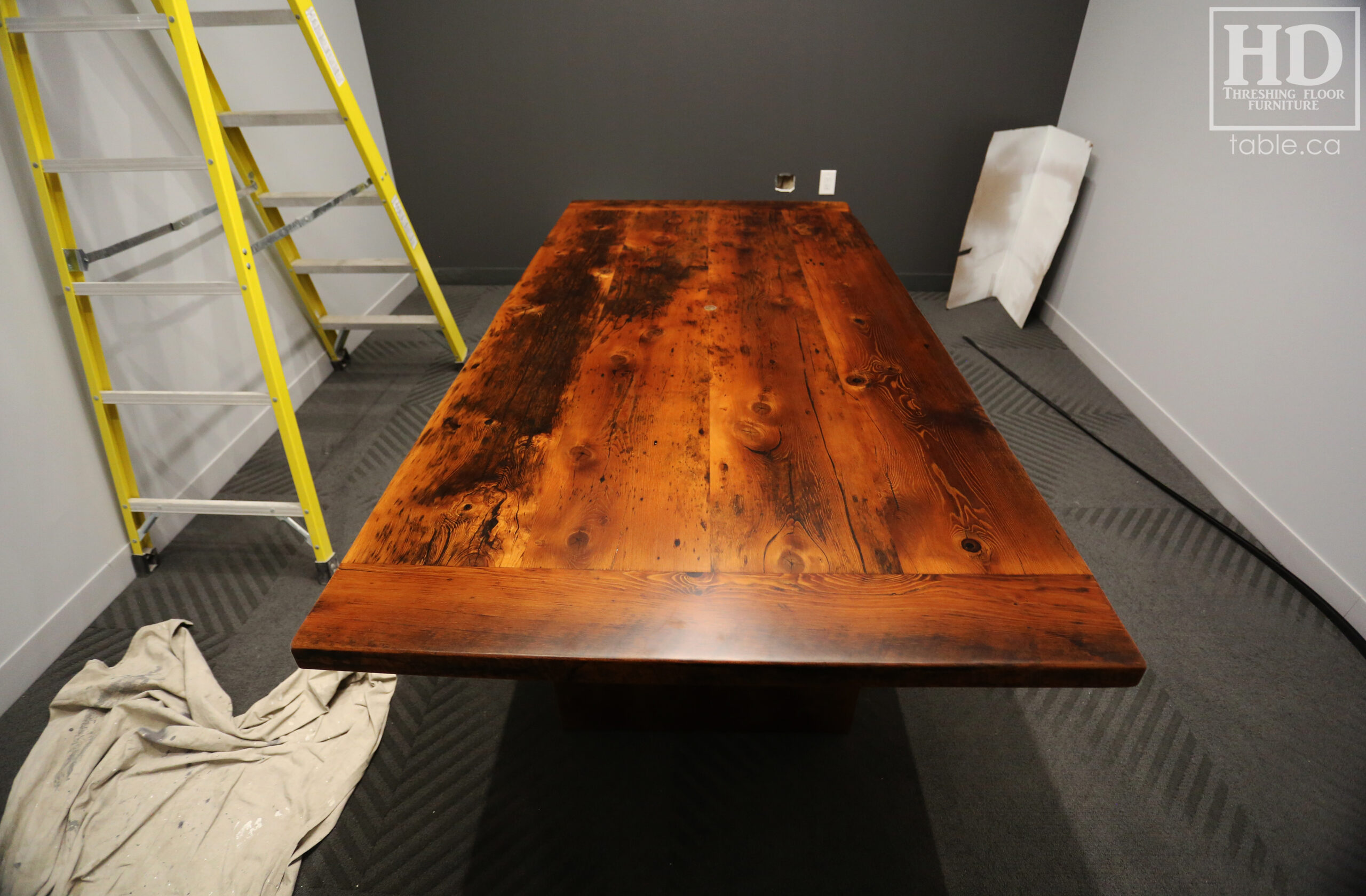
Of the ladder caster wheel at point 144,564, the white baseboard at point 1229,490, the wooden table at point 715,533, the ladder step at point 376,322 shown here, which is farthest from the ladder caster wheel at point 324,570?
the white baseboard at point 1229,490

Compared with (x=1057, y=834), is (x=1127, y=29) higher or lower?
higher

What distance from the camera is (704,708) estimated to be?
1386mm

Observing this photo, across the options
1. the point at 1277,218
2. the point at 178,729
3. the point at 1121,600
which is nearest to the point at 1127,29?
the point at 1277,218

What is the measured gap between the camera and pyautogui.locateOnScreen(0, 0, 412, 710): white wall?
1.48 meters

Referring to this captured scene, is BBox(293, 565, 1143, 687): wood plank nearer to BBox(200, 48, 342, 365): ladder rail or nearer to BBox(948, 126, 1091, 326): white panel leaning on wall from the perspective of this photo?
BBox(200, 48, 342, 365): ladder rail

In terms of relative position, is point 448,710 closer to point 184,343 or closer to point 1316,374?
point 184,343

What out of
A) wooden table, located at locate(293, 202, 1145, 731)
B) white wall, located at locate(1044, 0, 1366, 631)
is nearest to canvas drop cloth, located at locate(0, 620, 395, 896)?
wooden table, located at locate(293, 202, 1145, 731)

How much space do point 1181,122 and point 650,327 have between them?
2.15 meters

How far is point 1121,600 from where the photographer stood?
1756mm

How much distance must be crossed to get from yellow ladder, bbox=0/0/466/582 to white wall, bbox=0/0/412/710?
63 mm

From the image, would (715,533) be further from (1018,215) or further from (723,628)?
(1018,215)

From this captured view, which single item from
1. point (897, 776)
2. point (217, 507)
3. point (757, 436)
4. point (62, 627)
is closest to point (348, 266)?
point (217, 507)

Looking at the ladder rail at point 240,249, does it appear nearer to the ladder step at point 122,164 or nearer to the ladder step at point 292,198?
the ladder step at point 122,164

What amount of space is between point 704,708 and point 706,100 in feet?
8.85
